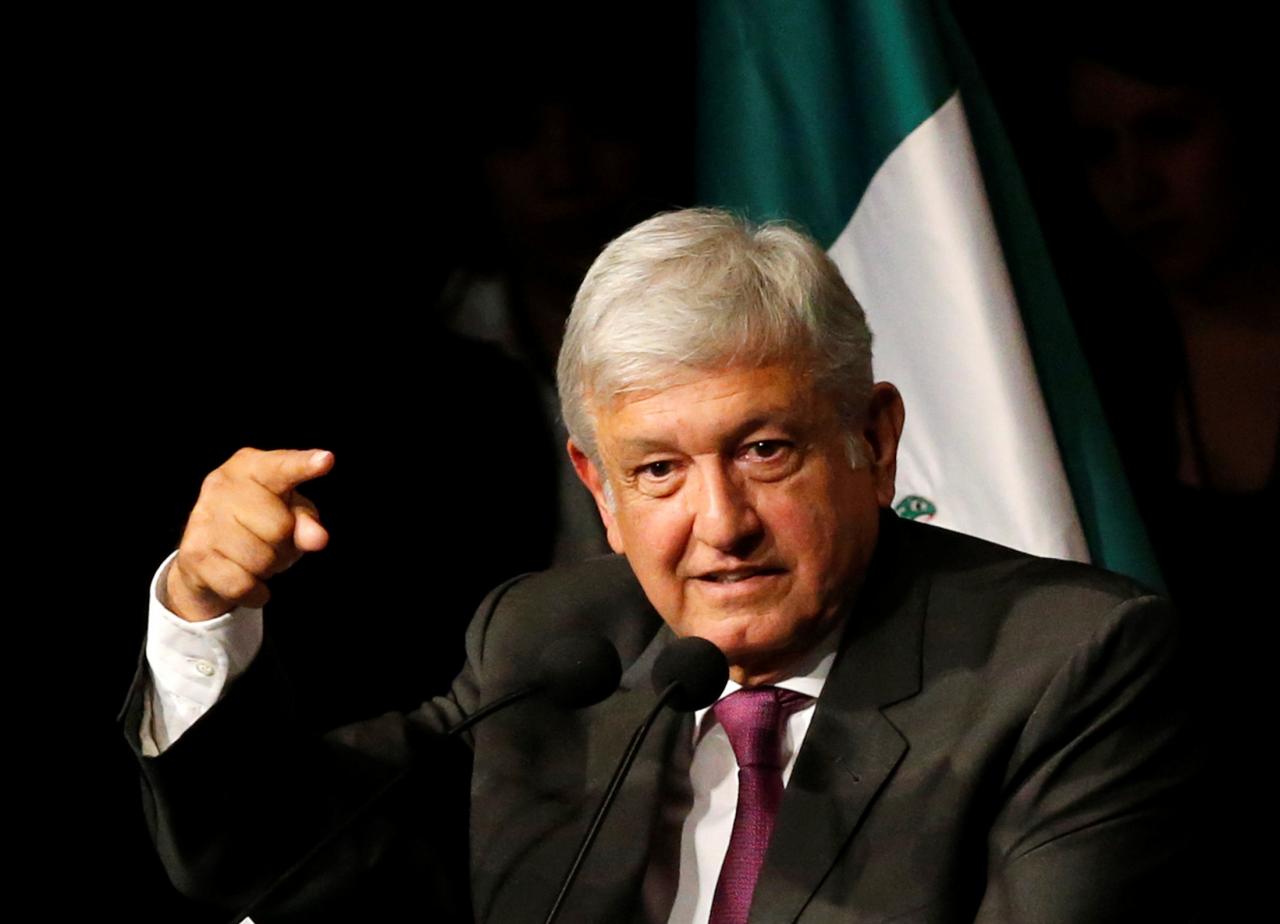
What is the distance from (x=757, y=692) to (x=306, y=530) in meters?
0.59

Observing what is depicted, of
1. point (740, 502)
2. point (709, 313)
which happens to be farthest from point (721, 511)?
point (709, 313)

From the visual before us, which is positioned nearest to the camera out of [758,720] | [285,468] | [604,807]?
[604,807]

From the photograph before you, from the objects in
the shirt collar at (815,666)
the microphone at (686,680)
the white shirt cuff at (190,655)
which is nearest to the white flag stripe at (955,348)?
the shirt collar at (815,666)

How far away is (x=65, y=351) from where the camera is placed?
2365mm

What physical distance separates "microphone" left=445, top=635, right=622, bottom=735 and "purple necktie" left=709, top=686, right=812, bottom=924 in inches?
11.8

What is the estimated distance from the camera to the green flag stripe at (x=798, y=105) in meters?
2.75

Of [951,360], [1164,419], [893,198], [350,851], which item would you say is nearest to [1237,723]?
[1164,419]

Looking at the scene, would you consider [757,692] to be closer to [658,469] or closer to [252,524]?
[658,469]

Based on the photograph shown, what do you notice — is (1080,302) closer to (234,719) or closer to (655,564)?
(655,564)

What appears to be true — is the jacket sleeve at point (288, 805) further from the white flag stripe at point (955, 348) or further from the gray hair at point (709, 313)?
the white flag stripe at point (955, 348)

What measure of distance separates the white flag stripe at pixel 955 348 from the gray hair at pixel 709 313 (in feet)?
2.20

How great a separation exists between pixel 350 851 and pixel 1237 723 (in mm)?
1325

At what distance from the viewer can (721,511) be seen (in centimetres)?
181

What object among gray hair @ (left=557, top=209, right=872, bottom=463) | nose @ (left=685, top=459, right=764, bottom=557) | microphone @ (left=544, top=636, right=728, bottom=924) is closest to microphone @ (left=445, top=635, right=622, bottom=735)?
microphone @ (left=544, top=636, right=728, bottom=924)
